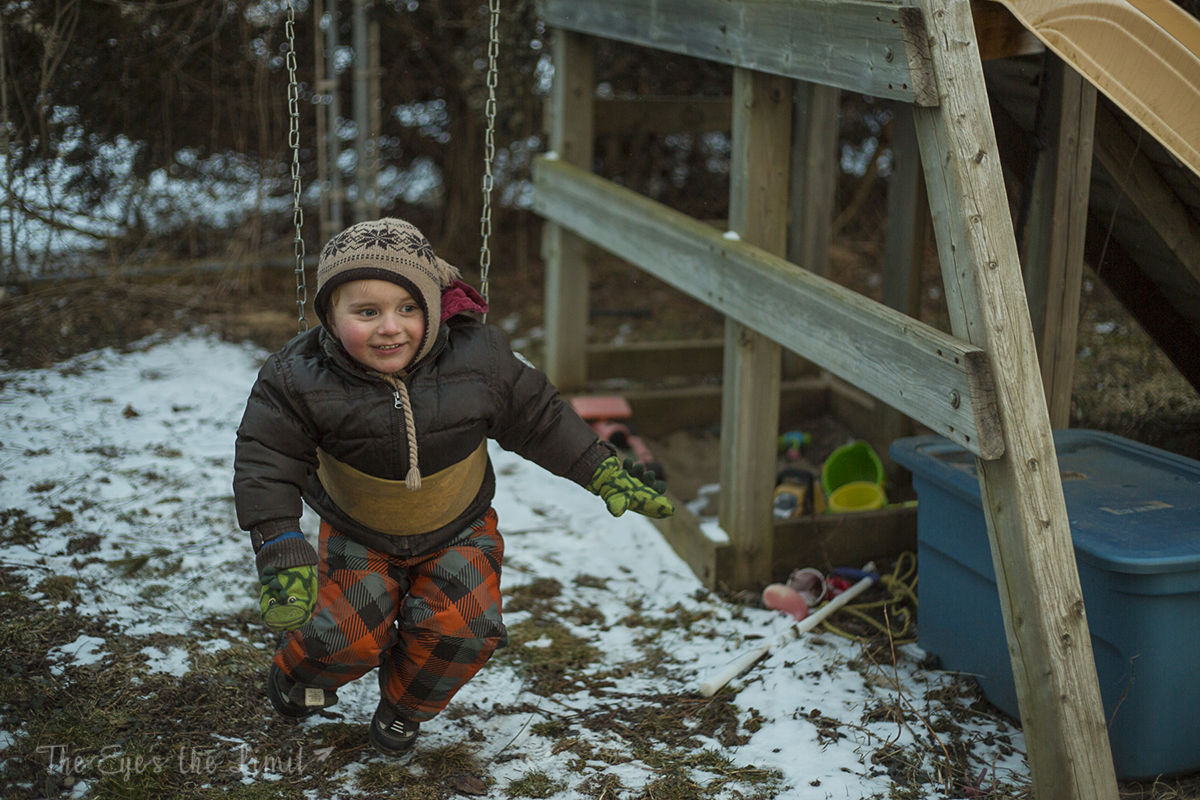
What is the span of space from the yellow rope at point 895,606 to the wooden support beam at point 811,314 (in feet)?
2.57

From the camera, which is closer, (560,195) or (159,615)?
(159,615)

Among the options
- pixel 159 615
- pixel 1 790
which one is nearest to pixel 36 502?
pixel 159 615

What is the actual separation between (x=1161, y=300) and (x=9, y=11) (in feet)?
15.3

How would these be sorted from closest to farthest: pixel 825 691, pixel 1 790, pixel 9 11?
pixel 1 790 < pixel 825 691 < pixel 9 11

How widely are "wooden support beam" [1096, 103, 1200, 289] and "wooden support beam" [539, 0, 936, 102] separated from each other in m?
0.89

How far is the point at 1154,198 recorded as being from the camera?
3018 mm

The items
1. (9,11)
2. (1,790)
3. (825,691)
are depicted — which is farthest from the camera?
(9,11)

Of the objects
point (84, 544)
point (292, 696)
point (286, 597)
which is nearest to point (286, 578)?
point (286, 597)

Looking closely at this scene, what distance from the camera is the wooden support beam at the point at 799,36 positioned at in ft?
8.03

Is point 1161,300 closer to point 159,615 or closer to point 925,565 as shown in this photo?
point 925,565

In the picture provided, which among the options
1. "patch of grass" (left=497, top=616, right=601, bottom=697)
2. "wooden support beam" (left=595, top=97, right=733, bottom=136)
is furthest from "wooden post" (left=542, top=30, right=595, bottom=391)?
"patch of grass" (left=497, top=616, right=601, bottom=697)

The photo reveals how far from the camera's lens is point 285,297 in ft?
22.0

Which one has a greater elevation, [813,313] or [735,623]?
[813,313]

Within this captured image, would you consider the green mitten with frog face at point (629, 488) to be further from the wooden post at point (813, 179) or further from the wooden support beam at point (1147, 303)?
the wooden post at point (813, 179)
